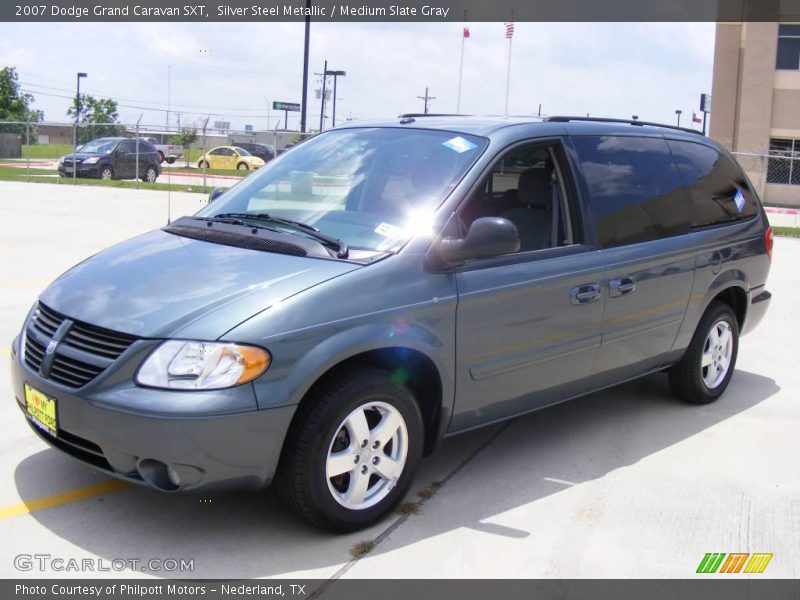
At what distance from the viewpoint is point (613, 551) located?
12.6ft

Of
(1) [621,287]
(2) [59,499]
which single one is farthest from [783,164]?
(2) [59,499]

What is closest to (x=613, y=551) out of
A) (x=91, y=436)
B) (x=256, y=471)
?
(x=256, y=471)

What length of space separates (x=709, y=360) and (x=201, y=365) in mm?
3857

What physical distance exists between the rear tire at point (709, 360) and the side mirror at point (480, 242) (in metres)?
2.29

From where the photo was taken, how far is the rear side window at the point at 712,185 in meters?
5.71

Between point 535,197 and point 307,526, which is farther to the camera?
point 535,197

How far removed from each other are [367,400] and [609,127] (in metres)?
2.59

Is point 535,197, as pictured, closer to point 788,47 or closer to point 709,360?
point 709,360

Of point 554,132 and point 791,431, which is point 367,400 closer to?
point 554,132

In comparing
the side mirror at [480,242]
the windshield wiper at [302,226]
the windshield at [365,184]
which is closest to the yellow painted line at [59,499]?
the windshield wiper at [302,226]

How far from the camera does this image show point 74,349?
3.62 m

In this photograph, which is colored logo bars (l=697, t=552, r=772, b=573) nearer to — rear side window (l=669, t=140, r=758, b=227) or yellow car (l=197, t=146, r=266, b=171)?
rear side window (l=669, t=140, r=758, b=227)
